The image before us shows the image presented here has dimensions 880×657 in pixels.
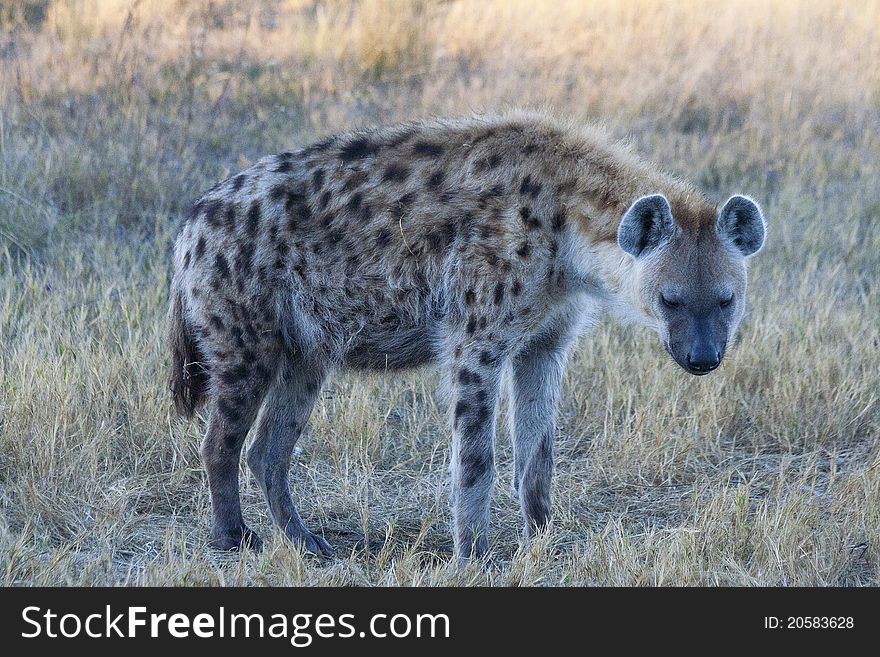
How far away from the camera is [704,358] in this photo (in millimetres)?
3434

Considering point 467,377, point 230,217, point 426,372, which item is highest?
point 230,217

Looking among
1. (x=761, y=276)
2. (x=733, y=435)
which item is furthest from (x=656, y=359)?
(x=761, y=276)

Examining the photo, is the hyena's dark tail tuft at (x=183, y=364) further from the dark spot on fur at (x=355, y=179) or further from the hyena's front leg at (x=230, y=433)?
the dark spot on fur at (x=355, y=179)

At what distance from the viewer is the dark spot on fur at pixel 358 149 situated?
399 centimetres

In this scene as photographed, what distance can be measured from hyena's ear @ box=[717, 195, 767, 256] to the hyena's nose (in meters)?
0.39

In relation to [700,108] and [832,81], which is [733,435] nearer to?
[700,108]

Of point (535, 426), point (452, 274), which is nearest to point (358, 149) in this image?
point (452, 274)

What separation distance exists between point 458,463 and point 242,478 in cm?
102

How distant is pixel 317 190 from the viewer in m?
3.93

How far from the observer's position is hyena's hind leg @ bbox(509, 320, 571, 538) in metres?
4.05

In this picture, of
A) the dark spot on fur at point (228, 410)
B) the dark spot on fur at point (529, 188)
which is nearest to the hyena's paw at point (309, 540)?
the dark spot on fur at point (228, 410)

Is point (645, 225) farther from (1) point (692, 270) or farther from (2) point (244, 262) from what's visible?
(2) point (244, 262)

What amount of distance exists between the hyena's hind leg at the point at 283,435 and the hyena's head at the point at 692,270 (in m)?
1.15

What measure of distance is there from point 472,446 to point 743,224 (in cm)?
105
